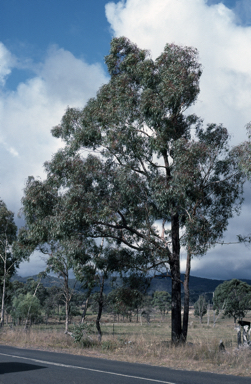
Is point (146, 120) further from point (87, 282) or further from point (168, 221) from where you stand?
point (87, 282)

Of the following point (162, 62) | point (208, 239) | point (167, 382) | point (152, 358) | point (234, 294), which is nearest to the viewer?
point (167, 382)

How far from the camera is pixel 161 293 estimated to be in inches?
3930

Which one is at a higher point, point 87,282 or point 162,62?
point 162,62

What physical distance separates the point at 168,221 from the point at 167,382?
11186 millimetres

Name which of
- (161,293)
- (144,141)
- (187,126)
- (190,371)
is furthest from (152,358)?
(161,293)

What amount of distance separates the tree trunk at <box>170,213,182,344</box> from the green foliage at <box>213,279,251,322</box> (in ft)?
149

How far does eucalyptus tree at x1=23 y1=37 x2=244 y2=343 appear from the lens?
1605 centimetres

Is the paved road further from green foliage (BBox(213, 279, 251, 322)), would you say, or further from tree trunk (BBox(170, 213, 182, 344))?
green foliage (BBox(213, 279, 251, 322))

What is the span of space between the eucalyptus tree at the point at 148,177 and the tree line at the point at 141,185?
0.05 meters

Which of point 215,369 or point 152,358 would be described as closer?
point 215,369

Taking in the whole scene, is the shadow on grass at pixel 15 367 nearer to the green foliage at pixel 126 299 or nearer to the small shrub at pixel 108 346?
the small shrub at pixel 108 346

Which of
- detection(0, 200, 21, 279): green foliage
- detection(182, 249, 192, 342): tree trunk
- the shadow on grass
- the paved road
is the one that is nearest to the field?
the paved road

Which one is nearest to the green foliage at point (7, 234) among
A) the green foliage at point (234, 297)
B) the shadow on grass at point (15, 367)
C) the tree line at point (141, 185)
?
the tree line at point (141, 185)

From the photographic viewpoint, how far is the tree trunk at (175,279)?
16.7 meters
